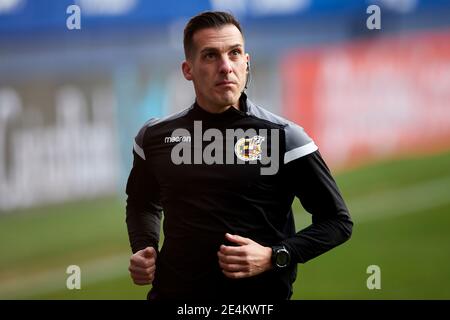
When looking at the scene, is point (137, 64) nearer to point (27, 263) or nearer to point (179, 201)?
point (179, 201)

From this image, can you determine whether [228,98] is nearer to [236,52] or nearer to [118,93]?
[236,52]

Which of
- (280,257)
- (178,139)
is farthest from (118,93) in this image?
(280,257)

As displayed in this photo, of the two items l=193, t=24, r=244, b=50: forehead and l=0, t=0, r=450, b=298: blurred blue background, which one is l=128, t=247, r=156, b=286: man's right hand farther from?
l=193, t=24, r=244, b=50: forehead

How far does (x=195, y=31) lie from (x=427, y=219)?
4.53ft

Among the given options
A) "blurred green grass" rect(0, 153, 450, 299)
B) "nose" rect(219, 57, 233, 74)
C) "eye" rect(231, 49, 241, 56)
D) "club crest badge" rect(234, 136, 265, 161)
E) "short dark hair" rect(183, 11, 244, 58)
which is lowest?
"blurred green grass" rect(0, 153, 450, 299)

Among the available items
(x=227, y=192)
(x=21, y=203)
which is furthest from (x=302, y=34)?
(x=21, y=203)

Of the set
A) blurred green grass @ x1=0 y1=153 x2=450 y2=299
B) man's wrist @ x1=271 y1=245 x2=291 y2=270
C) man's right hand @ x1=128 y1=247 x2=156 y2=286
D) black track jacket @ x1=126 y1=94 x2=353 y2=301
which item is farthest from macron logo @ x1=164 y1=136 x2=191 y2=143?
blurred green grass @ x1=0 y1=153 x2=450 y2=299

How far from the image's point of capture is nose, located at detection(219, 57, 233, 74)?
2236 millimetres

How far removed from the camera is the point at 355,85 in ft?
9.39

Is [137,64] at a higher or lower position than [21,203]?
higher

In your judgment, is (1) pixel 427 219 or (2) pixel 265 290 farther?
(1) pixel 427 219

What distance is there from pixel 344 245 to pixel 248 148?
79 cm
